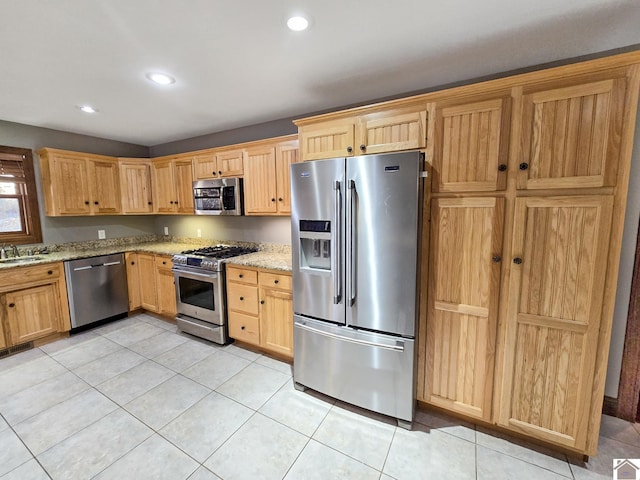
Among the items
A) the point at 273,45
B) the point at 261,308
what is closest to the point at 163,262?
the point at 261,308

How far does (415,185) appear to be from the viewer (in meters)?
1.69

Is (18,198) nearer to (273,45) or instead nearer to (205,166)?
(205,166)

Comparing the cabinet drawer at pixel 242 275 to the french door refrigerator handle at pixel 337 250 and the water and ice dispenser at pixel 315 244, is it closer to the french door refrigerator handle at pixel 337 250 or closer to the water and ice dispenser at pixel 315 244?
the water and ice dispenser at pixel 315 244

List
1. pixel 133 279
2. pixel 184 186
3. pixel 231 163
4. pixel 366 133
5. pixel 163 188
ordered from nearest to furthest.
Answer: pixel 366 133, pixel 231 163, pixel 184 186, pixel 133 279, pixel 163 188

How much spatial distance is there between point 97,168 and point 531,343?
4.82 metres

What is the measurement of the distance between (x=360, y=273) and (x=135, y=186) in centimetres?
360

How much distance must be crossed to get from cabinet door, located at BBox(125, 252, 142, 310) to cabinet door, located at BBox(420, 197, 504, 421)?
12.1 ft

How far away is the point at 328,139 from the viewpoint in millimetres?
2150

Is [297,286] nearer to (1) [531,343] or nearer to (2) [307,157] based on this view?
(2) [307,157]

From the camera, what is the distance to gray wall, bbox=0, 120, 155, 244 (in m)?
3.16

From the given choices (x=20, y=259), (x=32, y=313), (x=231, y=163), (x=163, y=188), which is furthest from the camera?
(x=163, y=188)

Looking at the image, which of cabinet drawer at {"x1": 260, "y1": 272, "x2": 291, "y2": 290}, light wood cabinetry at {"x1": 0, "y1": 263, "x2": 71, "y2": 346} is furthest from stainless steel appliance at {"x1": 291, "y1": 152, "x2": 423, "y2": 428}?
light wood cabinetry at {"x1": 0, "y1": 263, "x2": 71, "y2": 346}

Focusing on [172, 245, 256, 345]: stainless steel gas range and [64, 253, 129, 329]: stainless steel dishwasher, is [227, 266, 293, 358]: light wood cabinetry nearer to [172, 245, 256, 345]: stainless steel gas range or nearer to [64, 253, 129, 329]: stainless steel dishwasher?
[172, 245, 256, 345]: stainless steel gas range

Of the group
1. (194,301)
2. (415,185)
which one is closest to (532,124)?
(415,185)
